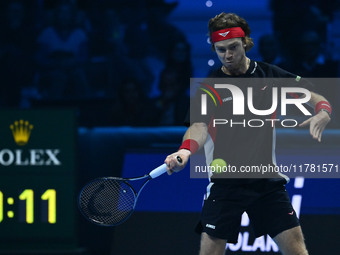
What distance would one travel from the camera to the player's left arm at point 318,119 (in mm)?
4180

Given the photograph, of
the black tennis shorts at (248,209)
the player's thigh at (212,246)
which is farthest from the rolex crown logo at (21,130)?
the player's thigh at (212,246)

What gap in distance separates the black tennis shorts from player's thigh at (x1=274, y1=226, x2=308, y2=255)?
33 mm

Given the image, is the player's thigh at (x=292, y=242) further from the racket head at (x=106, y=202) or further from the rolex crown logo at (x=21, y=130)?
the rolex crown logo at (x=21, y=130)

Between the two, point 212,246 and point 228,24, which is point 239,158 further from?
point 228,24

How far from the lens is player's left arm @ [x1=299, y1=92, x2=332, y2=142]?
4180mm

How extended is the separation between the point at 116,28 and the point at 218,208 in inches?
169

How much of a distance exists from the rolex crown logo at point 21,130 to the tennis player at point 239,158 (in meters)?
2.64

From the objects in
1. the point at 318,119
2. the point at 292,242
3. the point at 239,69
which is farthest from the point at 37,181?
the point at 318,119

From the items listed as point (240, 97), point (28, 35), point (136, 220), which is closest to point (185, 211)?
point (136, 220)

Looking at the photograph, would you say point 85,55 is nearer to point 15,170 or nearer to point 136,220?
point 15,170

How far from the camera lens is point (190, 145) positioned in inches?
Result: 163

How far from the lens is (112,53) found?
8.02m

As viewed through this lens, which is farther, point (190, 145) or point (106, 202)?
point (106, 202)

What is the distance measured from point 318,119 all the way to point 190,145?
0.79 metres
